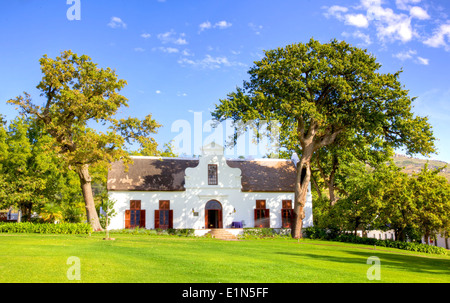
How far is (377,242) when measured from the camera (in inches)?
1022

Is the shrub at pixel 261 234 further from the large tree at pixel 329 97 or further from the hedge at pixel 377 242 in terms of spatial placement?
the large tree at pixel 329 97

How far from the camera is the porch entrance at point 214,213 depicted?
31844mm

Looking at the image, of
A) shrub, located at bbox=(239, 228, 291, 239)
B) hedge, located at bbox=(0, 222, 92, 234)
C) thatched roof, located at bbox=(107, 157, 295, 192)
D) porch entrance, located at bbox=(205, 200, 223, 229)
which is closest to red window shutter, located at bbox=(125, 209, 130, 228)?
thatched roof, located at bbox=(107, 157, 295, 192)

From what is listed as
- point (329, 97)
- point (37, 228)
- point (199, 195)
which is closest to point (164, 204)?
point (199, 195)

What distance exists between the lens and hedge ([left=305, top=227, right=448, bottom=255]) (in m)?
24.0

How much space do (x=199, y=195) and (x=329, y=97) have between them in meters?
13.4

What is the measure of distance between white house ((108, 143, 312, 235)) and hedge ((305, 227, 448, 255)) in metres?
3.06

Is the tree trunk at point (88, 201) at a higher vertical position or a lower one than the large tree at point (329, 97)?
lower

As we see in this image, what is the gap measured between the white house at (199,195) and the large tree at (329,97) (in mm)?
7281

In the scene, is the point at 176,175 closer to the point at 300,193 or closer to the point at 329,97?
the point at 300,193

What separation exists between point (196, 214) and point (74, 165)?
10737mm

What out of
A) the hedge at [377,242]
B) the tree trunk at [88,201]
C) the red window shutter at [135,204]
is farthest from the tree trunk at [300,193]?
the tree trunk at [88,201]

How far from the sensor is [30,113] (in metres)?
25.9

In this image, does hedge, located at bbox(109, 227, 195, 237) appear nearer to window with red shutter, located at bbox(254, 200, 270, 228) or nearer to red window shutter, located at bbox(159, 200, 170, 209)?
red window shutter, located at bbox(159, 200, 170, 209)
